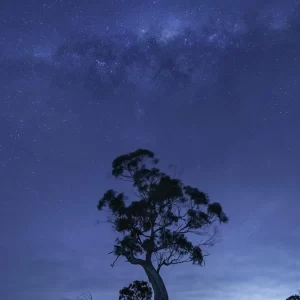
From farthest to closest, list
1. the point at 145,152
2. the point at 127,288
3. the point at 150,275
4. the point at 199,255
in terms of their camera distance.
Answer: the point at 127,288 < the point at 145,152 < the point at 199,255 < the point at 150,275

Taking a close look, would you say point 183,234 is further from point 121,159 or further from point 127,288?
point 127,288

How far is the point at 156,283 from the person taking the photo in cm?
3884

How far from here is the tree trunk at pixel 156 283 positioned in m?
38.3

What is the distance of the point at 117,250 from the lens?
4128 centimetres

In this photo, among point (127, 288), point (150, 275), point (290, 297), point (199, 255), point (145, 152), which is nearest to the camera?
point (150, 275)

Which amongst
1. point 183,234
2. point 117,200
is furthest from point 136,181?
point 183,234

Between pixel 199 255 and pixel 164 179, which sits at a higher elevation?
pixel 164 179

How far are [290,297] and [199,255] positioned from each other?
20793 mm

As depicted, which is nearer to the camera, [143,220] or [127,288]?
[143,220]

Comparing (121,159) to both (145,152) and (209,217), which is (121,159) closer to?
(145,152)

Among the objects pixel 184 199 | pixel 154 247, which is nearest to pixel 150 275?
pixel 154 247

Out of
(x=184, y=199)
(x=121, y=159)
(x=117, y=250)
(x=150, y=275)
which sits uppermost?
(x=121, y=159)

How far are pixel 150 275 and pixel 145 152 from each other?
1232 centimetres

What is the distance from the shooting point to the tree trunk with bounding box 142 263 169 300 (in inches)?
1507
